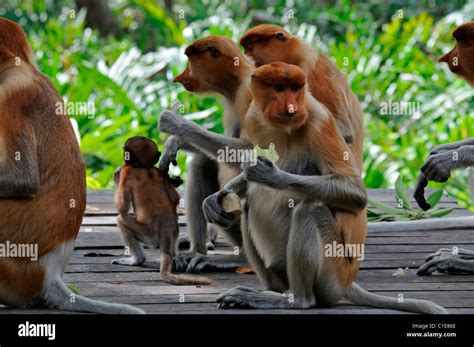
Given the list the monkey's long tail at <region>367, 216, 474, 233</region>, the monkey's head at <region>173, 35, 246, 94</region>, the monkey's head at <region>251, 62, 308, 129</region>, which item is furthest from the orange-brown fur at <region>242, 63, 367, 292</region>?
the monkey's long tail at <region>367, 216, 474, 233</region>

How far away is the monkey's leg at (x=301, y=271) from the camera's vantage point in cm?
337

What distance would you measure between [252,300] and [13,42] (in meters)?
1.35

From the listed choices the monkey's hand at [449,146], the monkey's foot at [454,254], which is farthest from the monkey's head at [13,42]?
the monkey's foot at [454,254]

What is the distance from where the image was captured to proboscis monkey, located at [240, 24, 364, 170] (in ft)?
15.4

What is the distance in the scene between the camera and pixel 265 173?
3.40 m

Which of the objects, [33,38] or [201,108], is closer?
[201,108]

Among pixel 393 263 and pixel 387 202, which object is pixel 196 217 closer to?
pixel 393 263

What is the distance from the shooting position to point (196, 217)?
4453 millimetres

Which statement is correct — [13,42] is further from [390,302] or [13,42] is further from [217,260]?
[390,302]

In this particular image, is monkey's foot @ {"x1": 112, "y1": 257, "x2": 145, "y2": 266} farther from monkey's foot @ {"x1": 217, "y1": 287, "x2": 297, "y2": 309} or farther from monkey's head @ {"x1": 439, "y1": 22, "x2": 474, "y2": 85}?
monkey's head @ {"x1": 439, "y1": 22, "x2": 474, "y2": 85}

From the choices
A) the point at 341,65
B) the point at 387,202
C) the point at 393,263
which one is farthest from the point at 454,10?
the point at 393,263

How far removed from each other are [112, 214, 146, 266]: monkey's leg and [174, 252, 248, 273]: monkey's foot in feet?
0.61
